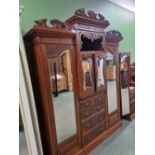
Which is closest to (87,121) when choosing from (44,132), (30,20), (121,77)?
(44,132)

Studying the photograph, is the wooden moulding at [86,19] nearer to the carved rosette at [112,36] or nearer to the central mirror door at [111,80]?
the carved rosette at [112,36]

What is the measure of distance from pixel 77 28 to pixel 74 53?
Result: 0.33 metres

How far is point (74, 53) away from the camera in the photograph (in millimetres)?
2162

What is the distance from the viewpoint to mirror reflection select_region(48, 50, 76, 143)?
1.92m

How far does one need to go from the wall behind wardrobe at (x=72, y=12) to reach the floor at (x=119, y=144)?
1.99 meters

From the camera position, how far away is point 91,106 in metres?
2.50

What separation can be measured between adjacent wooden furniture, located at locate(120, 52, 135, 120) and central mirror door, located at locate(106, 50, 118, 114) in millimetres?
330

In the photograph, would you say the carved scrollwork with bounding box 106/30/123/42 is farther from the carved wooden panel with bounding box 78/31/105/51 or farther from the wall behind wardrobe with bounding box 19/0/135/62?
the wall behind wardrobe with bounding box 19/0/135/62

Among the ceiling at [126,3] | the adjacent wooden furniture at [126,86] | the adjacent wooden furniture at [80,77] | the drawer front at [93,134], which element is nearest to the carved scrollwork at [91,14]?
the adjacent wooden furniture at [80,77]

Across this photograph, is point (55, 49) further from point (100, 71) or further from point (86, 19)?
point (100, 71)

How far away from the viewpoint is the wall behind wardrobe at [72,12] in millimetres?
2133

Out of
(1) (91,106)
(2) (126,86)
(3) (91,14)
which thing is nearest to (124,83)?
(2) (126,86)

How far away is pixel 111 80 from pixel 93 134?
0.99 meters
